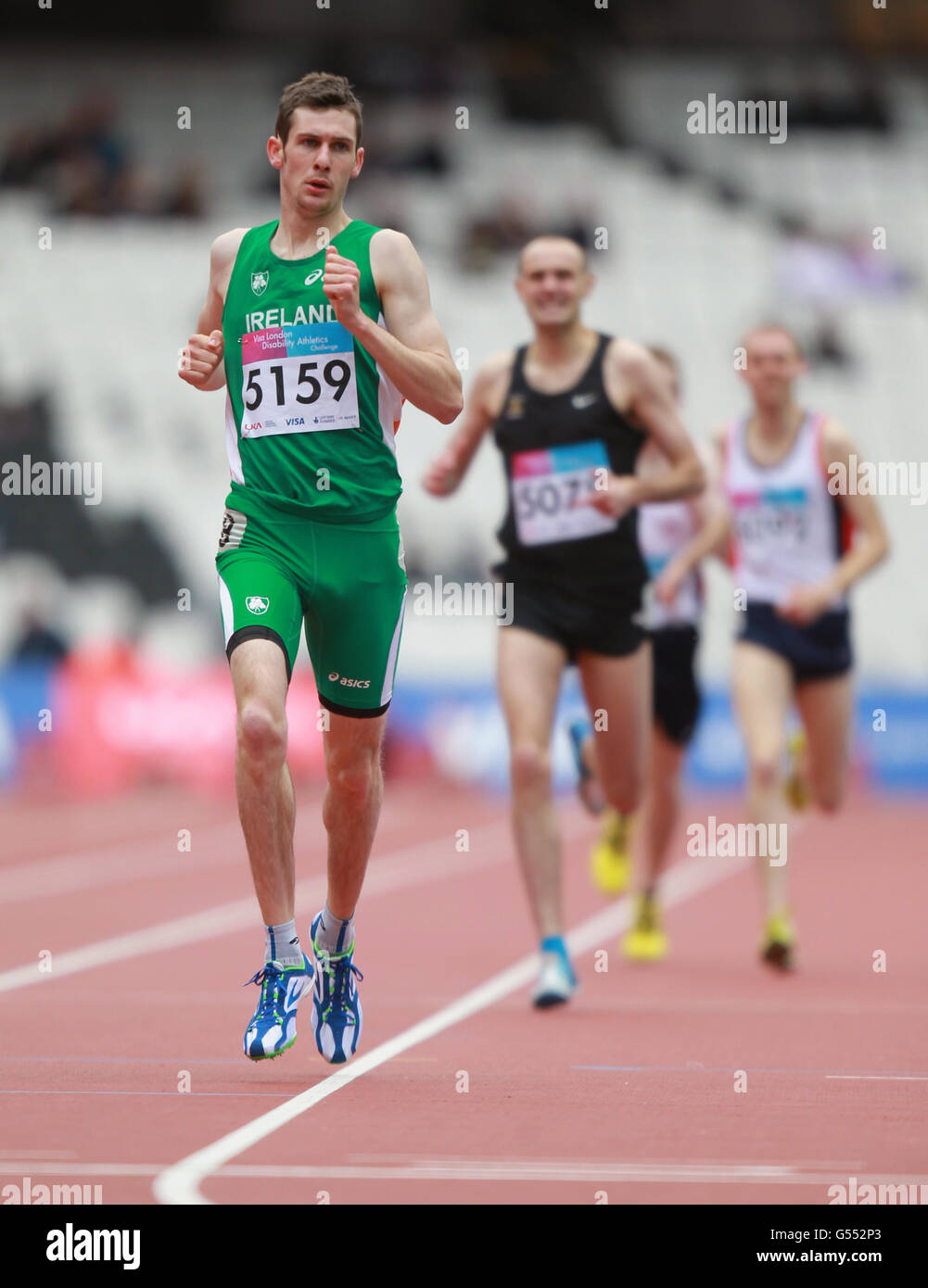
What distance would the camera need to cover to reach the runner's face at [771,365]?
8.95 metres

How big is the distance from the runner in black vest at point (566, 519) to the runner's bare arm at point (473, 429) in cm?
1

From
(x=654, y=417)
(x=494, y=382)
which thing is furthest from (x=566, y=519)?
(x=494, y=382)

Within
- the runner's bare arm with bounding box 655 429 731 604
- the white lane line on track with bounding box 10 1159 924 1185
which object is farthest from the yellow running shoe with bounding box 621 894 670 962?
the white lane line on track with bounding box 10 1159 924 1185

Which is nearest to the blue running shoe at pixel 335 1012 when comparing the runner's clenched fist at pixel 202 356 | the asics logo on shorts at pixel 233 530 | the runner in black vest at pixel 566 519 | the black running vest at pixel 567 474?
the asics logo on shorts at pixel 233 530

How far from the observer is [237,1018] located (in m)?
7.05

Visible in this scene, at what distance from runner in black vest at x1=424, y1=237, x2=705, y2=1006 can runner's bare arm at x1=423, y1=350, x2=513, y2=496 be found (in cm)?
1

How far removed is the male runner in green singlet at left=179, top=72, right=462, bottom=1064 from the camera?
554 centimetres

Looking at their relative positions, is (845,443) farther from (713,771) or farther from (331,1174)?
(713,771)

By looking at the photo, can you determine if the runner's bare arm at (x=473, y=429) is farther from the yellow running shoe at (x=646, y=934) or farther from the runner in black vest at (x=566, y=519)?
the yellow running shoe at (x=646, y=934)

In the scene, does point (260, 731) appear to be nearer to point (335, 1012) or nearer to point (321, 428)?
point (321, 428)

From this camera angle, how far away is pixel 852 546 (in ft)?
29.5

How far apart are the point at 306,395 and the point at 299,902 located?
19.9 feet

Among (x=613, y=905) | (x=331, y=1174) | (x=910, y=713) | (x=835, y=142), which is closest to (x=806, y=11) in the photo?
(x=835, y=142)

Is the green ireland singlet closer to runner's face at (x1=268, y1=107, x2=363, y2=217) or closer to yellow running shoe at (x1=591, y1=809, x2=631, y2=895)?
runner's face at (x1=268, y1=107, x2=363, y2=217)
